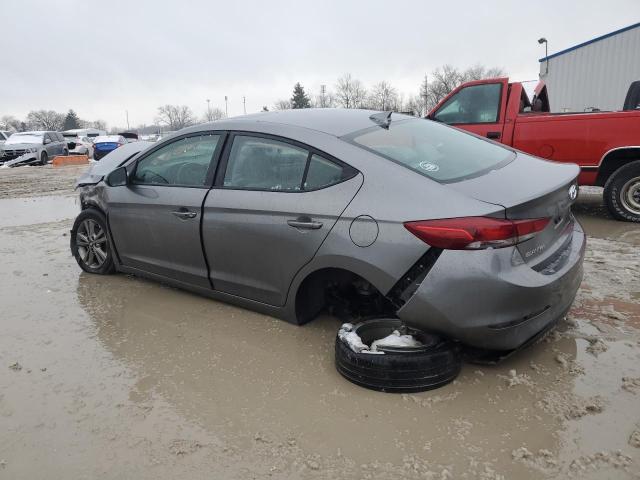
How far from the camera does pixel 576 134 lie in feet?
20.8

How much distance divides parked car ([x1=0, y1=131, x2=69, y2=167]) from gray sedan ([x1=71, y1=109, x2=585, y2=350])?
846 inches

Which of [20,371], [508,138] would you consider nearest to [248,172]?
[20,371]

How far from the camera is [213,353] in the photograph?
3305 millimetres

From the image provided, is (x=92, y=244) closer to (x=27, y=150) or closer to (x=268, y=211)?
Answer: (x=268, y=211)

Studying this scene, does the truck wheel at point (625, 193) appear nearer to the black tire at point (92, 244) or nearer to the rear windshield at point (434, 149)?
the rear windshield at point (434, 149)

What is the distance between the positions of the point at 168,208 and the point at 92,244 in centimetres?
145

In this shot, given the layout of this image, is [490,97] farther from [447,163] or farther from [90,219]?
[90,219]

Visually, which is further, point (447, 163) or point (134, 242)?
point (134, 242)

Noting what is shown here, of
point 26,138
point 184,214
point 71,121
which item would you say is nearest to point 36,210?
point 184,214

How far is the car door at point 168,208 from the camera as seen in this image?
12.5 feet

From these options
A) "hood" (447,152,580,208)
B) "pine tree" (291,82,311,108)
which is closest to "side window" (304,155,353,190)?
"hood" (447,152,580,208)

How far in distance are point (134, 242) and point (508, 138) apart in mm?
4941

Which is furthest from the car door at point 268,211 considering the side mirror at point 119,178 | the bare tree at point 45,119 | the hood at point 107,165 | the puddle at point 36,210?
the bare tree at point 45,119

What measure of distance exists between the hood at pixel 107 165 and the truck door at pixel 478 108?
13.5 feet
